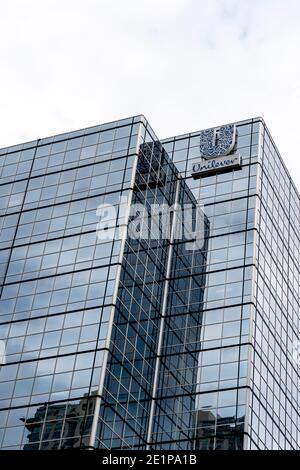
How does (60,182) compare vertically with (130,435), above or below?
above

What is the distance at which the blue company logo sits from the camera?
8000 centimetres

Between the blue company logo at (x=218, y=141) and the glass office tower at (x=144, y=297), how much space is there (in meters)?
0.34

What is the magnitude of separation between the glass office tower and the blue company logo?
13.5 inches

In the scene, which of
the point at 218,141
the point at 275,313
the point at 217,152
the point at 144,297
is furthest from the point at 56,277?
the point at 218,141

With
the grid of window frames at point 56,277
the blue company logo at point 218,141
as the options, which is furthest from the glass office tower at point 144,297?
the blue company logo at point 218,141

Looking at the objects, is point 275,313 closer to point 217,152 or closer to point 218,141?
point 217,152

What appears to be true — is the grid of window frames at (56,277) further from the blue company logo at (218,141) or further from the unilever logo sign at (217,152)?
the blue company logo at (218,141)

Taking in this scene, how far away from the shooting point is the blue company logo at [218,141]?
8000cm

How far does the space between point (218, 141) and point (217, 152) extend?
1280mm

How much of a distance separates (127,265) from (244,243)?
11.6m

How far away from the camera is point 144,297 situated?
69938 millimetres
